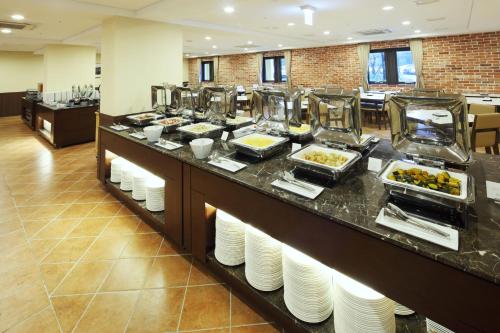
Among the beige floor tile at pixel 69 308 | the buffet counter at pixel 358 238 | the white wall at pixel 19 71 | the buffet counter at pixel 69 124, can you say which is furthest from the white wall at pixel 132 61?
the white wall at pixel 19 71

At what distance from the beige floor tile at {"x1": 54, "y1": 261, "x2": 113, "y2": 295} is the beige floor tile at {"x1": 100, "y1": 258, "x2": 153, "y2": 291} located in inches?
2.2

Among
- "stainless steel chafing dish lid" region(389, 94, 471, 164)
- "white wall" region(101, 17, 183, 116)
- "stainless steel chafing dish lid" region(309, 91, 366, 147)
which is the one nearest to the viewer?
"stainless steel chafing dish lid" region(389, 94, 471, 164)

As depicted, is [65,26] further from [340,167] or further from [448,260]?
[448,260]

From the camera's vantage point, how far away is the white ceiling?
135 inches

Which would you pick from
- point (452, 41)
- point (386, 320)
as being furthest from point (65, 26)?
point (452, 41)

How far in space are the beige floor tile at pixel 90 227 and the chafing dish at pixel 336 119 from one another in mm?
2105

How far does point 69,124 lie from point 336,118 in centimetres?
557

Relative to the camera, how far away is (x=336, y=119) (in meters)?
1.74

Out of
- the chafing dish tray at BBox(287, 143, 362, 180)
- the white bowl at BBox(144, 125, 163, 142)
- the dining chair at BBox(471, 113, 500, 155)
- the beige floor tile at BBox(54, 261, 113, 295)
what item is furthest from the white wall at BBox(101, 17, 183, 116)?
the dining chair at BBox(471, 113, 500, 155)

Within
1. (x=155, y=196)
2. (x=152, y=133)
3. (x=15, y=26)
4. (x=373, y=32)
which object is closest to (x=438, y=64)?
(x=373, y=32)

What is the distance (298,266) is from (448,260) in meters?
0.65

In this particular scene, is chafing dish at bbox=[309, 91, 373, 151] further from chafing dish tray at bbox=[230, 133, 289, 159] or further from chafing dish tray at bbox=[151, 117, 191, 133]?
chafing dish tray at bbox=[151, 117, 191, 133]

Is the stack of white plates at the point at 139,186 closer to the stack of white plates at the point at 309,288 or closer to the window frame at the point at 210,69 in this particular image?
the stack of white plates at the point at 309,288

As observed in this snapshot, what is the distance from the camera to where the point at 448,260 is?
Result: 0.86m
